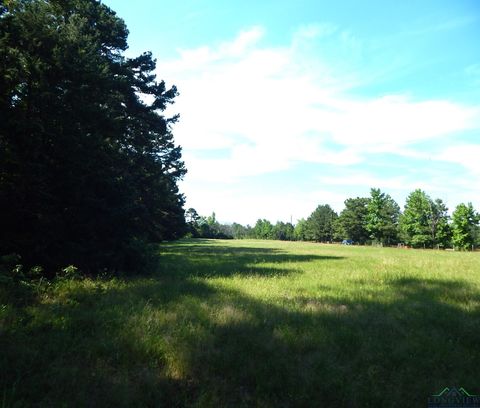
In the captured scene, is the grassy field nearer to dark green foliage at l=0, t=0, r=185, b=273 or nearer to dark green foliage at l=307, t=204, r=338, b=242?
dark green foliage at l=0, t=0, r=185, b=273

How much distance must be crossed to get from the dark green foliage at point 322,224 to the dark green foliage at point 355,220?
778 inches

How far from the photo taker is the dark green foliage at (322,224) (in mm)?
113875

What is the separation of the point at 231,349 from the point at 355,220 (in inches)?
3459

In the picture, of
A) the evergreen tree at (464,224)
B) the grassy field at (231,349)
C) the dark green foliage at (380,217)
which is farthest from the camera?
the dark green foliage at (380,217)

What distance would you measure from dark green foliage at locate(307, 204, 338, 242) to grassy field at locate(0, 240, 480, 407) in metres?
107

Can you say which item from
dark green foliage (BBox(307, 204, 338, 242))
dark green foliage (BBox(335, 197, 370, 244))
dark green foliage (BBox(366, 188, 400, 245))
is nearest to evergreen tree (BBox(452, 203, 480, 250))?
dark green foliage (BBox(366, 188, 400, 245))

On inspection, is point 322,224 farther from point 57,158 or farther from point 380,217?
point 57,158

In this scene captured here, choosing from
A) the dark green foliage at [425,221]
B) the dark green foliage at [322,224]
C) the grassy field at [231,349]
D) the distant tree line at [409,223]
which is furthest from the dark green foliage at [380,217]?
the grassy field at [231,349]

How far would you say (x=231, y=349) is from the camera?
546 centimetres

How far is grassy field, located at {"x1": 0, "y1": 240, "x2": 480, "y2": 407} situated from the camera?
14.0 ft

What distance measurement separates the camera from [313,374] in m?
4.80

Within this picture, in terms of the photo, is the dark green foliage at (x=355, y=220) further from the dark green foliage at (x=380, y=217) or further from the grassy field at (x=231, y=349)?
the grassy field at (x=231, y=349)

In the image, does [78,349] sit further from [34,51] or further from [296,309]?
[34,51]

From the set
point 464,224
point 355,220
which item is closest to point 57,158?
point 464,224
